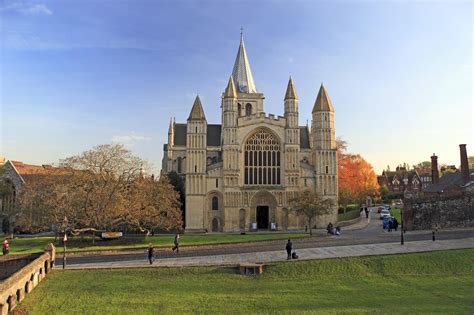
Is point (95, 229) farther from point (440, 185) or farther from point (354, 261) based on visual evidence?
point (440, 185)

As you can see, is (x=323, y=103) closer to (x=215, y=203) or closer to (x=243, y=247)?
(x=215, y=203)

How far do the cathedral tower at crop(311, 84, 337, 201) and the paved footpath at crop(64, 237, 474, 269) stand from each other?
22.9 meters

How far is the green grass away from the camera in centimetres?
1700

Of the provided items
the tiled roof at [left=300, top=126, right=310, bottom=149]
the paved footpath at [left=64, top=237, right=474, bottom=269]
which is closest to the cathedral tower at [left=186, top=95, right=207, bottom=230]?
the tiled roof at [left=300, top=126, right=310, bottom=149]

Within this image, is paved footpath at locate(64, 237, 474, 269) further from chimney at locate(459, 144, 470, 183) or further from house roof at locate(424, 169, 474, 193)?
house roof at locate(424, 169, 474, 193)

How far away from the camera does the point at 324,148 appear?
53.6 meters

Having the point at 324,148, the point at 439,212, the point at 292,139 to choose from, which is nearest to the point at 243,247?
the point at 439,212

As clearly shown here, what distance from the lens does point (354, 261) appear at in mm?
24062

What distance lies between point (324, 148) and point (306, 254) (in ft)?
93.8

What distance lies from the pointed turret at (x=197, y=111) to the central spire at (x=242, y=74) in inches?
468

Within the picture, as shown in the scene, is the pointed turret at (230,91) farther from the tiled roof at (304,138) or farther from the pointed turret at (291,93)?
the tiled roof at (304,138)

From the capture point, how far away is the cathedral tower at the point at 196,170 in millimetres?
51000

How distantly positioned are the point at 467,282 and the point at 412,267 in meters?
3.18

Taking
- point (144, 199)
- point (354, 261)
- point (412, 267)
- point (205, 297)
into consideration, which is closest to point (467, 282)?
point (412, 267)
